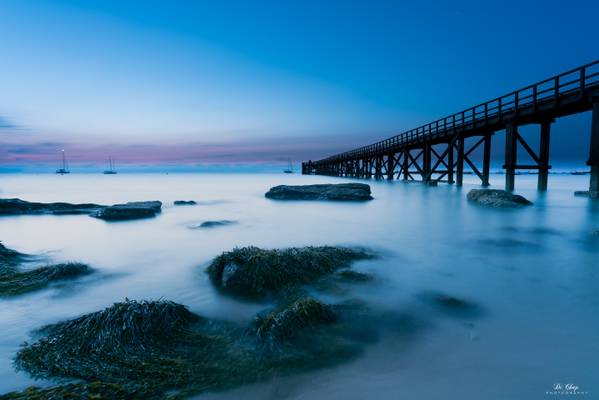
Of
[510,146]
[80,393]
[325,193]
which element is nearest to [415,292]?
[80,393]

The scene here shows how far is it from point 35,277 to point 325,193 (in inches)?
523

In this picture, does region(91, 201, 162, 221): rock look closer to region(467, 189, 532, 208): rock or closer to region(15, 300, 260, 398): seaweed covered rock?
region(15, 300, 260, 398): seaweed covered rock

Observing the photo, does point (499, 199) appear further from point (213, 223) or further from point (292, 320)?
point (292, 320)

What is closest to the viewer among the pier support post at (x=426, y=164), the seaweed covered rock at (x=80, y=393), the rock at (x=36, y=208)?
the seaweed covered rock at (x=80, y=393)

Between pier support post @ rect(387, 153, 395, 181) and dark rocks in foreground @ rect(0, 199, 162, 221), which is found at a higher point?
pier support post @ rect(387, 153, 395, 181)

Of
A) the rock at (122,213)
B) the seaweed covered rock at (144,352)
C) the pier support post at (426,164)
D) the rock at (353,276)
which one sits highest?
the pier support post at (426,164)

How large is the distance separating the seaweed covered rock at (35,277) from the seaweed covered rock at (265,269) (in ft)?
6.69

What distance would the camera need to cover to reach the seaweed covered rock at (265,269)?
408cm

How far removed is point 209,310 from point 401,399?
222 cm

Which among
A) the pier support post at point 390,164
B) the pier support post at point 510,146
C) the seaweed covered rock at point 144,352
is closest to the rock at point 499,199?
the pier support post at point 510,146

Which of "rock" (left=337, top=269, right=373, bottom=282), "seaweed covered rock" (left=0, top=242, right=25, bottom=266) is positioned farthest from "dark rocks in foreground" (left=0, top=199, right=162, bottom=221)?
"rock" (left=337, top=269, right=373, bottom=282)

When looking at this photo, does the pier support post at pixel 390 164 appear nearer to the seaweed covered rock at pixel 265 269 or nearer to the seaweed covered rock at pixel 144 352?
the seaweed covered rock at pixel 265 269

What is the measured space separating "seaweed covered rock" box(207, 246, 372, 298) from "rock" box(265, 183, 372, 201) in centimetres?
1134

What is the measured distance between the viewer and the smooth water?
2.26 metres
